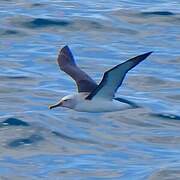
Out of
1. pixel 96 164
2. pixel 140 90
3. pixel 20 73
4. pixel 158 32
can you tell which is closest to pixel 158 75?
pixel 140 90

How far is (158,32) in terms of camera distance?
23422mm

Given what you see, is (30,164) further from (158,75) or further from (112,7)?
(112,7)

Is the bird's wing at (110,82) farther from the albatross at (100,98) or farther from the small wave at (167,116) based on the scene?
the small wave at (167,116)

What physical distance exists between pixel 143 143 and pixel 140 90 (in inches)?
113

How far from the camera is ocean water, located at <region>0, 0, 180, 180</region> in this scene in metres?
15.0

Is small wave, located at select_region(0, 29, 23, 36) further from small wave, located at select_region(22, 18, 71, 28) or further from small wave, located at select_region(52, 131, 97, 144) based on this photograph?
small wave, located at select_region(52, 131, 97, 144)

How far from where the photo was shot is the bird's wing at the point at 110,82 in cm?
1449

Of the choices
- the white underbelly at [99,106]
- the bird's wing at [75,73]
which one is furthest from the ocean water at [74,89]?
the bird's wing at [75,73]

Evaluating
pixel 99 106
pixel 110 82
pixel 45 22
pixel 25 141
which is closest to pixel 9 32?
pixel 45 22

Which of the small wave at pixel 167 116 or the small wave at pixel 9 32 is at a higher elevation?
the small wave at pixel 167 116

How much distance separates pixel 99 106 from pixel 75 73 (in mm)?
1331

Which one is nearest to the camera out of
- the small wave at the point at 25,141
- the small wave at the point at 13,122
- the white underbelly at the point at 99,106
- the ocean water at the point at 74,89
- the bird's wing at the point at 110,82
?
the bird's wing at the point at 110,82

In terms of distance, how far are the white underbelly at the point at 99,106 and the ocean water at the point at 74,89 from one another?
0.49 metres

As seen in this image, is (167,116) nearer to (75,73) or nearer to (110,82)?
(75,73)
